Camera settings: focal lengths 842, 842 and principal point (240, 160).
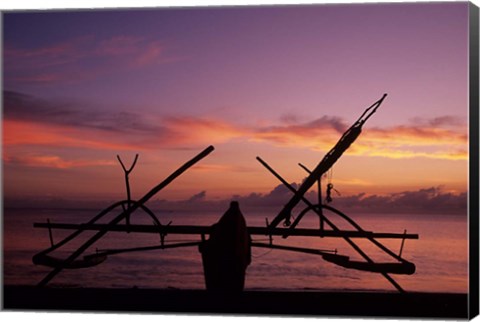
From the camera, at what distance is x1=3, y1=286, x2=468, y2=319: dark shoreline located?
23.6 feet

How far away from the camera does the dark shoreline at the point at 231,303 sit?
283 inches

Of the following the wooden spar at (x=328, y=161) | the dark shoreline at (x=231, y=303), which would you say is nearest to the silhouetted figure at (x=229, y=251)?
the dark shoreline at (x=231, y=303)

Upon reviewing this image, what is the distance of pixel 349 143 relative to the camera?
7.79 m

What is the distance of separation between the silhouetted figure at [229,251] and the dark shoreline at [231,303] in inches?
7.2

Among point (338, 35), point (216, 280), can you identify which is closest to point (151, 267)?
point (216, 280)

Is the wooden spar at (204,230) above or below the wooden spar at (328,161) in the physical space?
below

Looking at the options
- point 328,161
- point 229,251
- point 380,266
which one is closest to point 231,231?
point 229,251

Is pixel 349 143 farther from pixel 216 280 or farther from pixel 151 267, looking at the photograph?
pixel 151 267

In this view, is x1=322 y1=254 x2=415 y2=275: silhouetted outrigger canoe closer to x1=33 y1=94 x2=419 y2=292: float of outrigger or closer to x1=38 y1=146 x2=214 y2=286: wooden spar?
x1=33 y1=94 x2=419 y2=292: float of outrigger

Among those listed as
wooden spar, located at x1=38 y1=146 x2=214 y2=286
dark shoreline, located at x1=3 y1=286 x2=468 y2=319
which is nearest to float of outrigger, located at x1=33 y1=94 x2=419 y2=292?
wooden spar, located at x1=38 y1=146 x2=214 y2=286

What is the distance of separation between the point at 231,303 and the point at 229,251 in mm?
718

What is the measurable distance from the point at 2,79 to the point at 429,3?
382 centimetres

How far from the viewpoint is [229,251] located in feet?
26.8

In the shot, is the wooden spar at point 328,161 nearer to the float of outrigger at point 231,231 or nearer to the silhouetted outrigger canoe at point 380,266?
the float of outrigger at point 231,231
